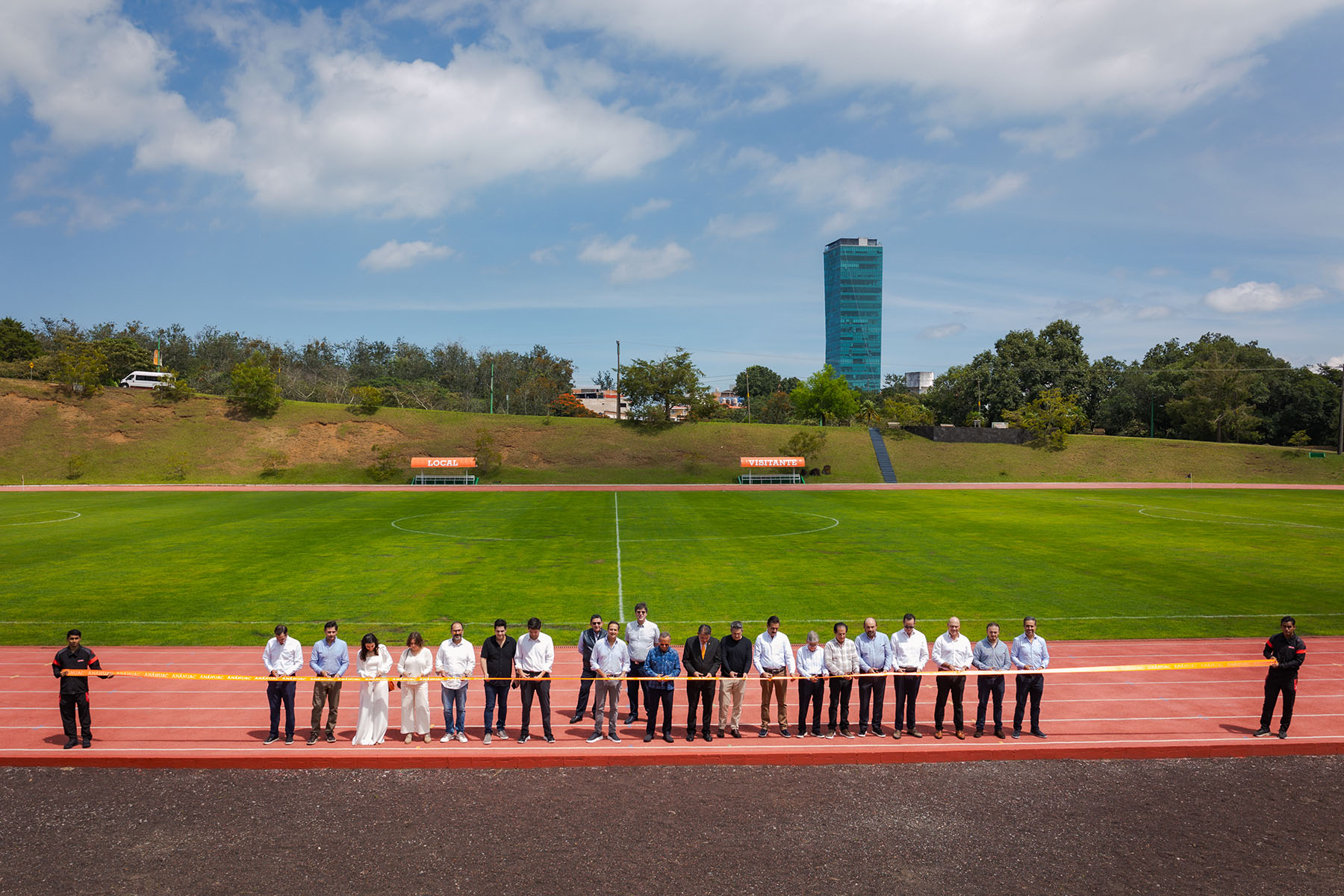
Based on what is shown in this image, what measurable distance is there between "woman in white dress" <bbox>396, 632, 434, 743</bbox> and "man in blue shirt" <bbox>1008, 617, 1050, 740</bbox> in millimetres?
8714

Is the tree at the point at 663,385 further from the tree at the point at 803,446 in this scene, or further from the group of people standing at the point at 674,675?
the group of people standing at the point at 674,675

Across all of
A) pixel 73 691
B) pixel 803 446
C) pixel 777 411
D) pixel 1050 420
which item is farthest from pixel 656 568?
pixel 777 411

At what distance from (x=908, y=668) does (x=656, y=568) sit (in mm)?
12974

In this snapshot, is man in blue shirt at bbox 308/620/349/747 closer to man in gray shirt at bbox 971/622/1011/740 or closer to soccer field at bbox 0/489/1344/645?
soccer field at bbox 0/489/1344/645

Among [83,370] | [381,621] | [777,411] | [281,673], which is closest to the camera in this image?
[281,673]

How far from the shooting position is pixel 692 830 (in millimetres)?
8852

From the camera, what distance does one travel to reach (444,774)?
1045 centimetres

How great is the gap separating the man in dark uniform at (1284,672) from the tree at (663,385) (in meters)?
69.6

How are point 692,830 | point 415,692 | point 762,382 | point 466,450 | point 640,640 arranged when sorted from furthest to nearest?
point 762,382, point 466,450, point 640,640, point 415,692, point 692,830

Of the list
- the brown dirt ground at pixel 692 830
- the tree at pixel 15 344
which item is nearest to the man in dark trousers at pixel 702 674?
the brown dirt ground at pixel 692 830

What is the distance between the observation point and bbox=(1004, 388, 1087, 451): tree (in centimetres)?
7431

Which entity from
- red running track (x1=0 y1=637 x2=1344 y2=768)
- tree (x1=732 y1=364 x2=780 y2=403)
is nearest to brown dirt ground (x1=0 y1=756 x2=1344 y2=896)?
red running track (x1=0 y1=637 x2=1344 y2=768)

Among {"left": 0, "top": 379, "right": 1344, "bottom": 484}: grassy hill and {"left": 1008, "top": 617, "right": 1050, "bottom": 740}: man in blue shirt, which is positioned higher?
{"left": 0, "top": 379, "right": 1344, "bottom": 484}: grassy hill

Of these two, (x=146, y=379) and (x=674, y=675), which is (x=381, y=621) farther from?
(x=146, y=379)
